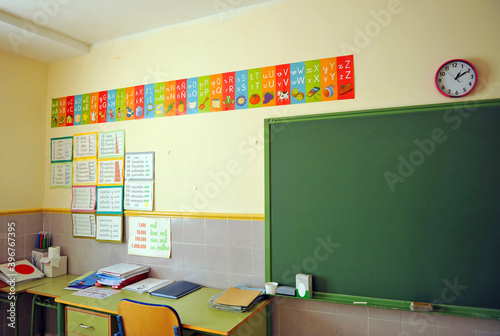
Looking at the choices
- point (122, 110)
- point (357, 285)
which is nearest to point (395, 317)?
point (357, 285)

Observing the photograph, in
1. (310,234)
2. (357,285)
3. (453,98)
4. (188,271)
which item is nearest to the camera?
(453,98)

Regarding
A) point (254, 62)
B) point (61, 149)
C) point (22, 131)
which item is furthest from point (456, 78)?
point (22, 131)

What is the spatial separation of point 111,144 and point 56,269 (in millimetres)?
1377

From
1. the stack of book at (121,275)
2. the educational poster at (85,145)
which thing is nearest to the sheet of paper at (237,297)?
the stack of book at (121,275)

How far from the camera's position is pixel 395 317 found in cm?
217

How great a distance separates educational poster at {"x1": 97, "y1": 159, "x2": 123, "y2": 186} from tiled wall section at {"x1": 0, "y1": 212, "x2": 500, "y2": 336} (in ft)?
2.00

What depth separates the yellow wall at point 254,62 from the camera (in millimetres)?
2150

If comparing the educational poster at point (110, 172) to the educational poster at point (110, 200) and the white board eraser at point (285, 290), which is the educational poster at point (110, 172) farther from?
the white board eraser at point (285, 290)

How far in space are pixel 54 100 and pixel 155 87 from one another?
4.65 ft

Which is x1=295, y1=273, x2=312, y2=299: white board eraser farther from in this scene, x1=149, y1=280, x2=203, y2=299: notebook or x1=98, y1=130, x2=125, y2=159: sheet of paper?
x1=98, y1=130, x2=125, y2=159: sheet of paper

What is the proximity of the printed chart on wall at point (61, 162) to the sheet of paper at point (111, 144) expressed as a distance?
45cm

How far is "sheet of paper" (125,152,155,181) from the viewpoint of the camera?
3.04 metres

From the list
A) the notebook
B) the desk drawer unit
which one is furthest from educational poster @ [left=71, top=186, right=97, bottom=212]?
the notebook

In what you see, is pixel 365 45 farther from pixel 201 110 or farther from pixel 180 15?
pixel 180 15
